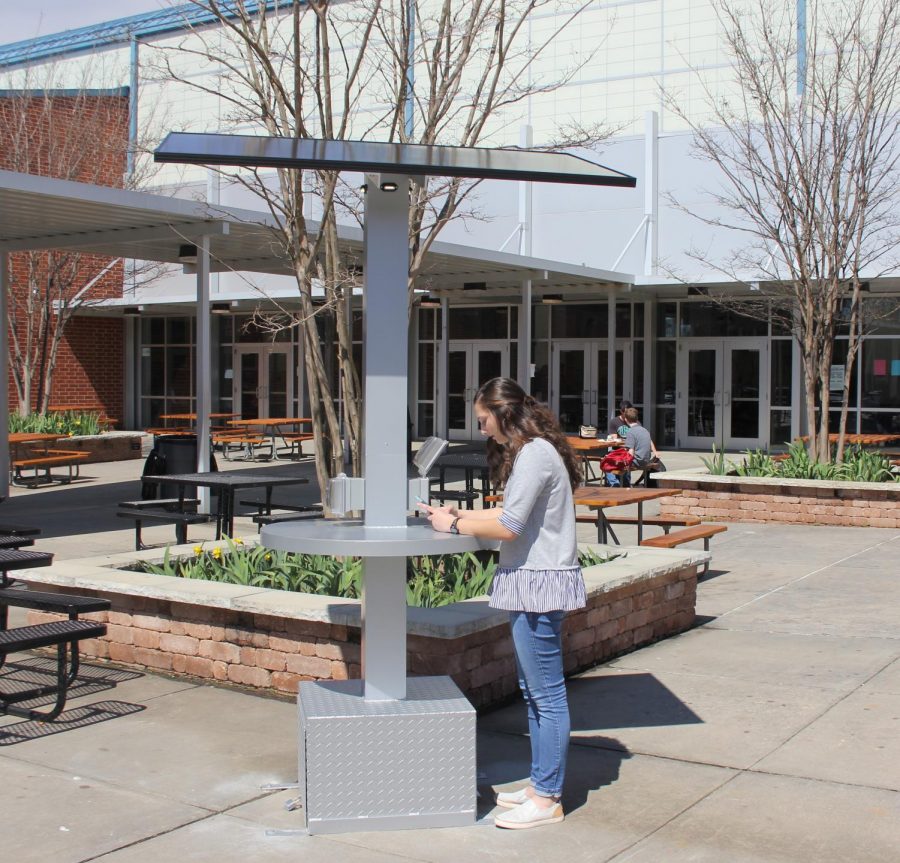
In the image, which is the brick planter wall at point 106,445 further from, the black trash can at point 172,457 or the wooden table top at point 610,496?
the wooden table top at point 610,496

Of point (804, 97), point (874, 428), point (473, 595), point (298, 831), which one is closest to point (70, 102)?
point (804, 97)

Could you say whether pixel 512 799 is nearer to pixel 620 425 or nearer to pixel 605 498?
pixel 605 498

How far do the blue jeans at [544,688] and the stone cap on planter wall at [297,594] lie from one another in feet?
4.01

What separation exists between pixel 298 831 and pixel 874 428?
851 inches

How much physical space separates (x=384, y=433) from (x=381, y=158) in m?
1.09

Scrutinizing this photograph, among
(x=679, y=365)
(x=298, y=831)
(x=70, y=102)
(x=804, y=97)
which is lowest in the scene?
(x=298, y=831)

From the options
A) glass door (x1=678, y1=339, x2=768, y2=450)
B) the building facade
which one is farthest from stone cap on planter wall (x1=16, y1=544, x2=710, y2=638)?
glass door (x1=678, y1=339, x2=768, y2=450)

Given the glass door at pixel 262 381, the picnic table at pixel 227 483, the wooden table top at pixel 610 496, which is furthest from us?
the glass door at pixel 262 381

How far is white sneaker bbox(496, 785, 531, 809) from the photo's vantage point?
4.77 m

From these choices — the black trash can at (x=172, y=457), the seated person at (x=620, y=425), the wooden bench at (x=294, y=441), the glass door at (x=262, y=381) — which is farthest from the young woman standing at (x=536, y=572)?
the glass door at (x=262, y=381)

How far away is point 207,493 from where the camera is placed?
14.1m

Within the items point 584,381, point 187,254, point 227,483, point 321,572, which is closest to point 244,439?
point 187,254

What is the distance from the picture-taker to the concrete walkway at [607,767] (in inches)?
175

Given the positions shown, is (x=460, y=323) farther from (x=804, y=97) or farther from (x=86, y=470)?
(x=804, y=97)
